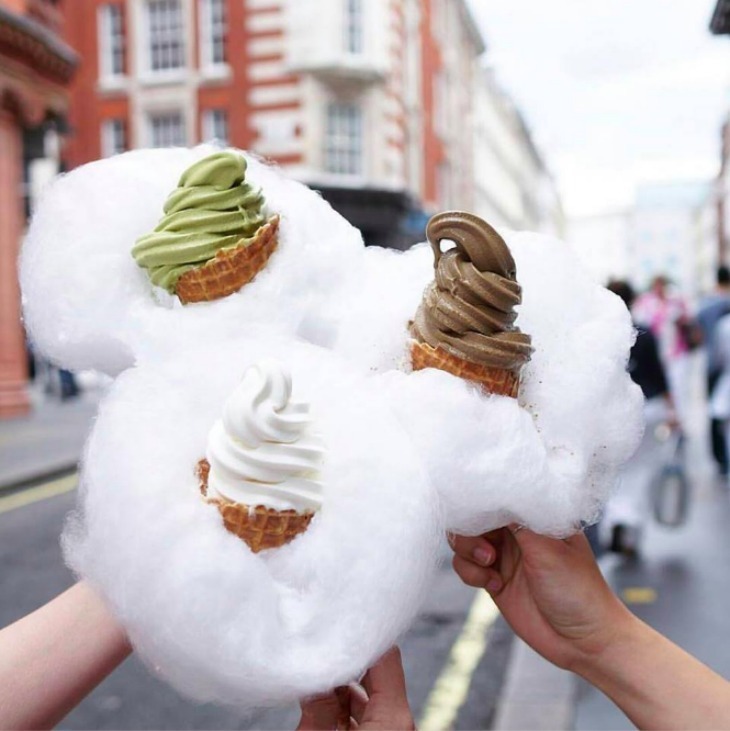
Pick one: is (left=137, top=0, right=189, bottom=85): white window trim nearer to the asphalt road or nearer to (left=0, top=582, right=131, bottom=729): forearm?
the asphalt road

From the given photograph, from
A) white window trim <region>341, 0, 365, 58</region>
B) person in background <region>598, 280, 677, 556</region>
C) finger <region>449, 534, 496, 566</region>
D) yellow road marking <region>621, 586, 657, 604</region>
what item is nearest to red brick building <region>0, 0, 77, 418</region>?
white window trim <region>341, 0, 365, 58</region>

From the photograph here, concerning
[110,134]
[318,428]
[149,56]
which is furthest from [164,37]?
[318,428]

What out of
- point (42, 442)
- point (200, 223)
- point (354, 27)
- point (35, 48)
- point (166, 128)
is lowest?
point (42, 442)

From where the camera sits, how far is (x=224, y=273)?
1258mm

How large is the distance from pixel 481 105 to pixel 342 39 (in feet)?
74.0

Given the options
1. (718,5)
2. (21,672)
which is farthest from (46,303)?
(718,5)

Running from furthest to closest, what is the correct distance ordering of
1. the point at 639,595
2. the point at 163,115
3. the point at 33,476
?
the point at 163,115 < the point at 33,476 < the point at 639,595

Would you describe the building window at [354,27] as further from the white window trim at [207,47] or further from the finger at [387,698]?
the finger at [387,698]

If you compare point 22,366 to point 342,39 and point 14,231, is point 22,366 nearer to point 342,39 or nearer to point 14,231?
point 14,231

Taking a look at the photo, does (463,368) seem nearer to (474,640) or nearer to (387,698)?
(387,698)

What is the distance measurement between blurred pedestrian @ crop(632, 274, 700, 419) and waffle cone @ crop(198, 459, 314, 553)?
798 cm

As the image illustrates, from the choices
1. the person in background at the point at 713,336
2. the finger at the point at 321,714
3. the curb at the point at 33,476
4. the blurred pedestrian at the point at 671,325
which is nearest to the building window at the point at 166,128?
the blurred pedestrian at the point at 671,325

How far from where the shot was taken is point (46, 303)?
1.34m

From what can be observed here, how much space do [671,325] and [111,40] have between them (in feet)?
57.2
